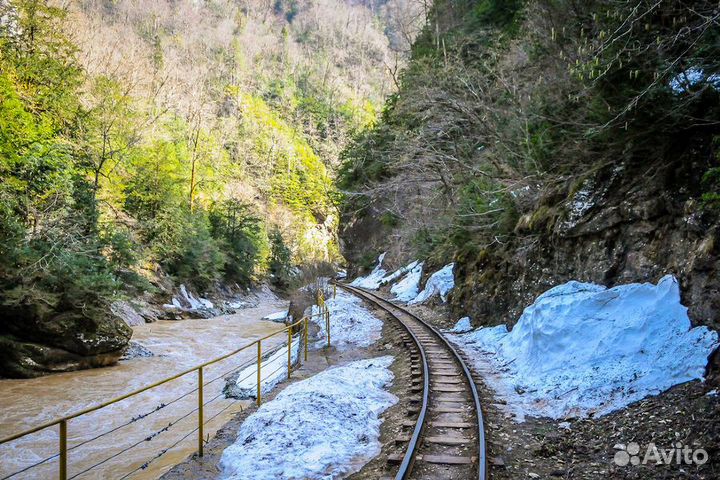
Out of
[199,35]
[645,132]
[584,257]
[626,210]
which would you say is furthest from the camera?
[199,35]

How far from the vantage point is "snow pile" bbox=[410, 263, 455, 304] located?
63.6 feet

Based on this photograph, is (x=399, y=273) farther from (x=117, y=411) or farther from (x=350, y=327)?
(x=117, y=411)

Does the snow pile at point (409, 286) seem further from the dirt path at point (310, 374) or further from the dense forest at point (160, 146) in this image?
the dirt path at point (310, 374)

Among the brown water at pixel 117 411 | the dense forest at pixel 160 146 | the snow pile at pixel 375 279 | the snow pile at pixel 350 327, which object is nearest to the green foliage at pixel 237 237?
the dense forest at pixel 160 146

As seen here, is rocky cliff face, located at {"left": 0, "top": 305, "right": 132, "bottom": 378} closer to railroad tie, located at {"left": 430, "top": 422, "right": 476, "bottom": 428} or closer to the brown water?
the brown water

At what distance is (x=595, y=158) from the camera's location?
10.2 metres

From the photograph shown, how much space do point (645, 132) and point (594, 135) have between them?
Result: 126cm

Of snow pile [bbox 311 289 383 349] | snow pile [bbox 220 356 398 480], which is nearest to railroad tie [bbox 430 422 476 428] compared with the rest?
snow pile [bbox 220 356 398 480]

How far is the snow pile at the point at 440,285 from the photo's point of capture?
19.4 m

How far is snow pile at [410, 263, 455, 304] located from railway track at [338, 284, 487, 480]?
8564 millimetres

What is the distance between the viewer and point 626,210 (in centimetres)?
864

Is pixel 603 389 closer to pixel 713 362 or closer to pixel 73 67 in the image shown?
pixel 713 362

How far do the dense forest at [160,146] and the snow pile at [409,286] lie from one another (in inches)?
286

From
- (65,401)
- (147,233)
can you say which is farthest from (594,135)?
(147,233)
